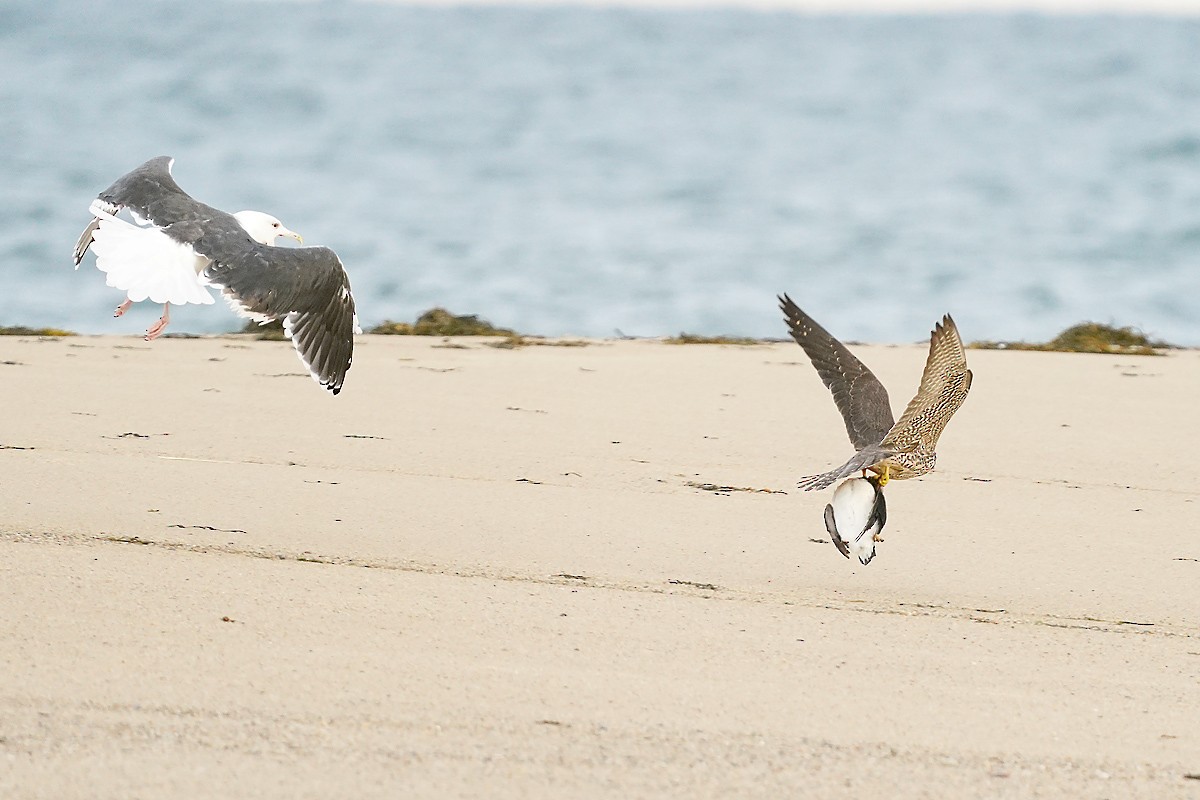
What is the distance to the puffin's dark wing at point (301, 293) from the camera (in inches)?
210

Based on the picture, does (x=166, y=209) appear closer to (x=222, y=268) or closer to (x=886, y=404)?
(x=222, y=268)

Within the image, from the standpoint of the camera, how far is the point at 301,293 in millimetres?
5457

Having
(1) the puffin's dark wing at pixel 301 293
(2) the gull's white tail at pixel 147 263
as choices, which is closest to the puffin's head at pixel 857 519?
(1) the puffin's dark wing at pixel 301 293

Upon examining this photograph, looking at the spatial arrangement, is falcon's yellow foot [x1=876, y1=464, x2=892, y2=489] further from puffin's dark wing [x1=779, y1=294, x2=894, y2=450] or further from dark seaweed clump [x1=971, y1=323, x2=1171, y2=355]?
dark seaweed clump [x1=971, y1=323, x2=1171, y2=355]

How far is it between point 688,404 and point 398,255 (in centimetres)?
1444

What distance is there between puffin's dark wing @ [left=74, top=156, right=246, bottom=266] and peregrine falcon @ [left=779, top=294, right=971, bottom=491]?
2.07 m

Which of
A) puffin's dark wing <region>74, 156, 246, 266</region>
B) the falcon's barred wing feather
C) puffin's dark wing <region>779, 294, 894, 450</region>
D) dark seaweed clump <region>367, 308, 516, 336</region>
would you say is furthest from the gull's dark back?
dark seaweed clump <region>367, 308, 516, 336</region>

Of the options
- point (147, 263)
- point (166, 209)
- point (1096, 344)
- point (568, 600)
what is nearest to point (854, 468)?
point (568, 600)

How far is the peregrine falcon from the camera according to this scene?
4.37 meters

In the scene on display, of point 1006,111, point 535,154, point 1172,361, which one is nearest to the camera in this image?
point 1172,361

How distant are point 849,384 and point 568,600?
5.13 ft

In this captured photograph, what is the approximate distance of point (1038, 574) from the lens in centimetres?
432

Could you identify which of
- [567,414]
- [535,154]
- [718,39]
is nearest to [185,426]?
[567,414]

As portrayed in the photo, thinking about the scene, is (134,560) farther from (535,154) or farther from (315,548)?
(535,154)
